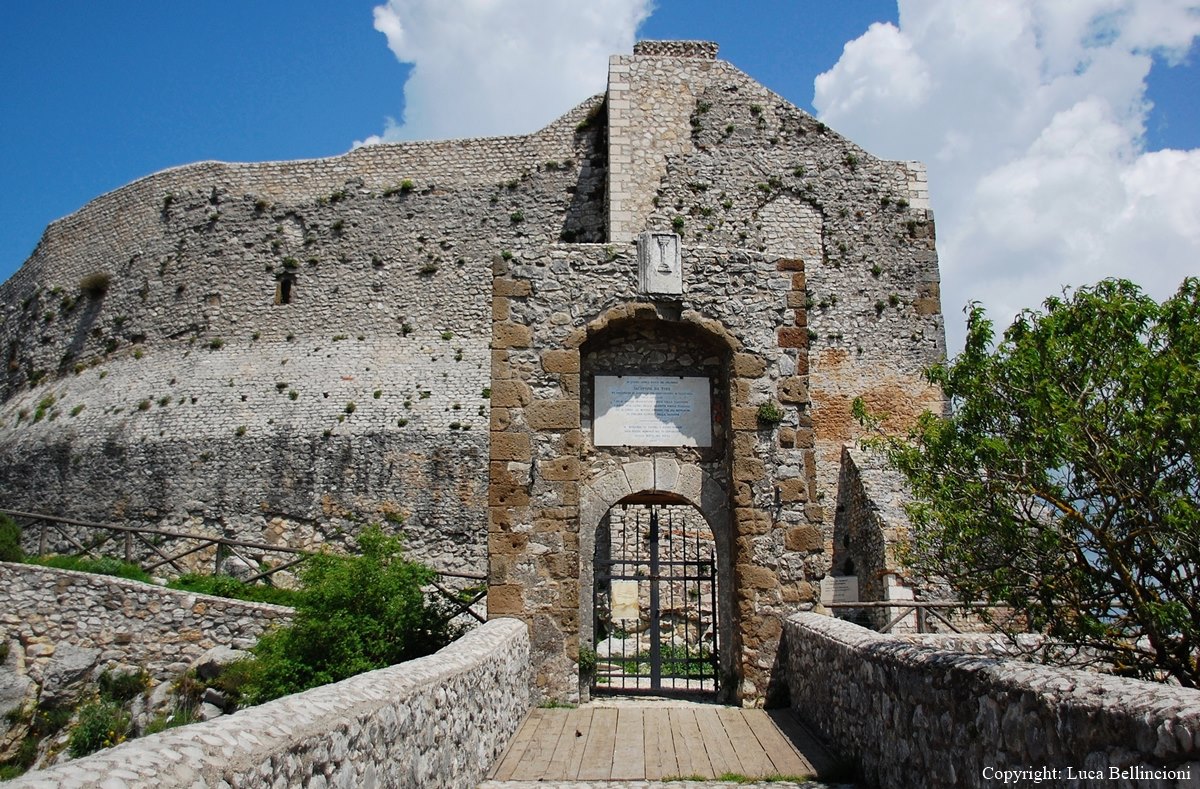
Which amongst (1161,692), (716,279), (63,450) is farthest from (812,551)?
(63,450)

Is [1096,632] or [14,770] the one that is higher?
[1096,632]

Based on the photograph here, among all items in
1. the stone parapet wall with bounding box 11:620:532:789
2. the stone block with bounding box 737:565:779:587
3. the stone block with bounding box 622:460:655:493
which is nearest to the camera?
the stone parapet wall with bounding box 11:620:532:789

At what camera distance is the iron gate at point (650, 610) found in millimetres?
10023

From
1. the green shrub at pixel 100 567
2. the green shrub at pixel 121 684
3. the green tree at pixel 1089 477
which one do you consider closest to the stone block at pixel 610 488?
the green tree at pixel 1089 477

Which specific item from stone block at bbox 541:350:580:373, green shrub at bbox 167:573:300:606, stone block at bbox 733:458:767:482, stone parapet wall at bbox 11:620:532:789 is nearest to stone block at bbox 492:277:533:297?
stone block at bbox 541:350:580:373

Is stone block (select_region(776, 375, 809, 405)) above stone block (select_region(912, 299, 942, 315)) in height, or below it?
below

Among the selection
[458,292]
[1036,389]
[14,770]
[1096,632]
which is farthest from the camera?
[458,292]

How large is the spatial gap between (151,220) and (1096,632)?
Answer: 23.2 metres

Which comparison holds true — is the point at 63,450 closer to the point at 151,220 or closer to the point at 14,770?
the point at 151,220

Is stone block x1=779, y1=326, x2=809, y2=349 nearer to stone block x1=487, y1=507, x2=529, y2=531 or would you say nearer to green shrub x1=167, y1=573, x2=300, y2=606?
stone block x1=487, y1=507, x2=529, y2=531

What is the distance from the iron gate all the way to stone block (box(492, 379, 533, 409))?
5.98 feet

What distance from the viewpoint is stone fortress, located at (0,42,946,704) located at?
858 centimetres

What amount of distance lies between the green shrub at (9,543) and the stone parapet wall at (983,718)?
13369 mm

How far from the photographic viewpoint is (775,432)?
28.6 feet
